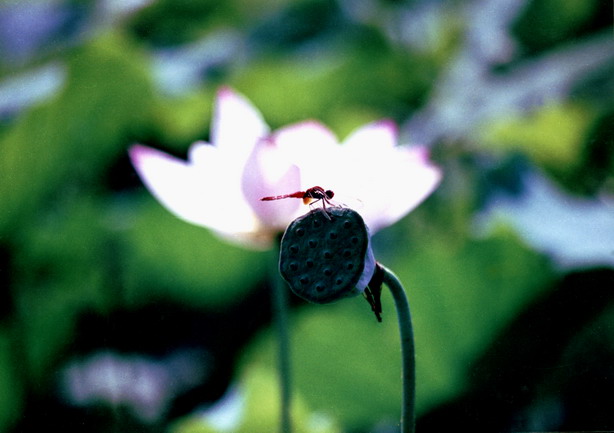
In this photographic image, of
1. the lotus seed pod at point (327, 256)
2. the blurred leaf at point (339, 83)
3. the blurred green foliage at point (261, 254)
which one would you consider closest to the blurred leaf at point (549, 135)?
the blurred green foliage at point (261, 254)

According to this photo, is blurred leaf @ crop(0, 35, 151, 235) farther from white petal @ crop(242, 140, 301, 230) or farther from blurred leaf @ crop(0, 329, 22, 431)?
white petal @ crop(242, 140, 301, 230)

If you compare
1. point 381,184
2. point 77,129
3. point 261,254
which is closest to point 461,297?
point 261,254

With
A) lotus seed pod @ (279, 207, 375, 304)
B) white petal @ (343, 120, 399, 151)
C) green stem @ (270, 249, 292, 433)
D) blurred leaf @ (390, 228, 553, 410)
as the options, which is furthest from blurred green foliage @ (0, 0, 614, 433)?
lotus seed pod @ (279, 207, 375, 304)

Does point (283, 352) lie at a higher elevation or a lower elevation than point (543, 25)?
lower

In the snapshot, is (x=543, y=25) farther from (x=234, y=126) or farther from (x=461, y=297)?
(x=234, y=126)

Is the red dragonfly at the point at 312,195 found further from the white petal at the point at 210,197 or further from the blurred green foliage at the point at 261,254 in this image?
the blurred green foliage at the point at 261,254
